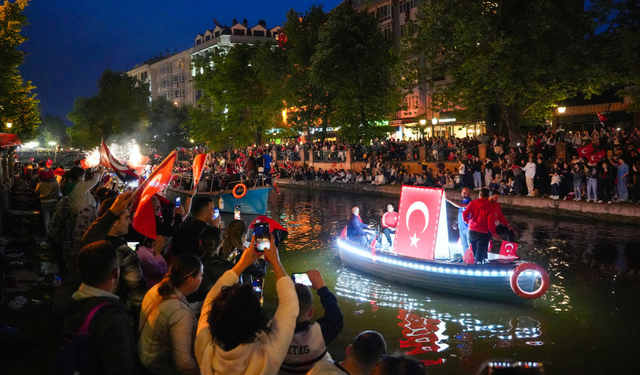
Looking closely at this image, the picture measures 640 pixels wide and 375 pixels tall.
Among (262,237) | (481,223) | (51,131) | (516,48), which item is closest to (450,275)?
(481,223)

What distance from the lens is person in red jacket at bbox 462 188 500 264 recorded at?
10336mm

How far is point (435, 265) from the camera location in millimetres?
10477

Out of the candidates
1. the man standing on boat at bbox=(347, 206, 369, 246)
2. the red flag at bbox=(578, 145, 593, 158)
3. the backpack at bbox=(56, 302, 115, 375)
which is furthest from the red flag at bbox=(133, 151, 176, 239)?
the red flag at bbox=(578, 145, 593, 158)

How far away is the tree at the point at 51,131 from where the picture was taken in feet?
473

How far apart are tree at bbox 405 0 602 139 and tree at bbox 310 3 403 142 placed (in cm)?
953

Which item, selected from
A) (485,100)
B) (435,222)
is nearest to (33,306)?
(435,222)

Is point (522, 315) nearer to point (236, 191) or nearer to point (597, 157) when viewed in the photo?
point (597, 157)

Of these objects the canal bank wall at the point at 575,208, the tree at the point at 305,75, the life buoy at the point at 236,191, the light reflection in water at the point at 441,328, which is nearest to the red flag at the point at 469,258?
the light reflection in water at the point at 441,328

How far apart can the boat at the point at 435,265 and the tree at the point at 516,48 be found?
Result: 54.7ft

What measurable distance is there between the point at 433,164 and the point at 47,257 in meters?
24.8

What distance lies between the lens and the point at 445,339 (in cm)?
834

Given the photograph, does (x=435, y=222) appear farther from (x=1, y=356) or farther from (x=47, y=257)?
(x=47, y=257)

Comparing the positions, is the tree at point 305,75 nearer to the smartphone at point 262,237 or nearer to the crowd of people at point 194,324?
the smartphone at point 262,237

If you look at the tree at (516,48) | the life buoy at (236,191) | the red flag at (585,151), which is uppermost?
the tree at (516,48)
